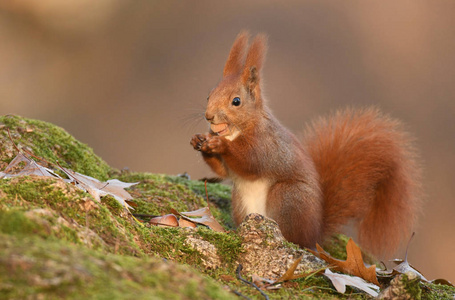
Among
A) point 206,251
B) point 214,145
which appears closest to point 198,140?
point 214,145

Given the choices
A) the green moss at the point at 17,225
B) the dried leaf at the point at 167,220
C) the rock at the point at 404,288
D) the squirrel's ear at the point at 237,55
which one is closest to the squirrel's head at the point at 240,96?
the squirrel's ear at the point at 237,55

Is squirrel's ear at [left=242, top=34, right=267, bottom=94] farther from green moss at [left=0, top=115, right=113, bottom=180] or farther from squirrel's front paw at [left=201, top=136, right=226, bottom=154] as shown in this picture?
green moss at [left=0, top=115, right=113, bottom=180]

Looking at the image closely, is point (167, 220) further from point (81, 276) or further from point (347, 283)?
point (81, 276)

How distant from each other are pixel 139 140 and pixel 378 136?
3058 mm

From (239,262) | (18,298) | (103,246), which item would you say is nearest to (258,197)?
(239,262)

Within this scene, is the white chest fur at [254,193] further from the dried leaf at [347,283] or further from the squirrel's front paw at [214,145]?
the dried leaf at [347,283]

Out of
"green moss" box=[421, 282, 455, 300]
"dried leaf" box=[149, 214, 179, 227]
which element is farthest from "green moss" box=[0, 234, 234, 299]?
"dried leaf" box=[149, 214, 179, 227]

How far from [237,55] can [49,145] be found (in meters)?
1.03

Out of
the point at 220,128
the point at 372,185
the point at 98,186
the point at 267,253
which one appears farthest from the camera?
the point at 372,185

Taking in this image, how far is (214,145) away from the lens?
2389 millimetres

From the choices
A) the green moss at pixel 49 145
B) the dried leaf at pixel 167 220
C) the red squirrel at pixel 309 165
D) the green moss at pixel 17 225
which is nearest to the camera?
the green moss at pixel 17 225

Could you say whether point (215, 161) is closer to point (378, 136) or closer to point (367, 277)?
point (378, 136)

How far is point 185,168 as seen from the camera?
5.20m

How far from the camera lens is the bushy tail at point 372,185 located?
2.79 meters
